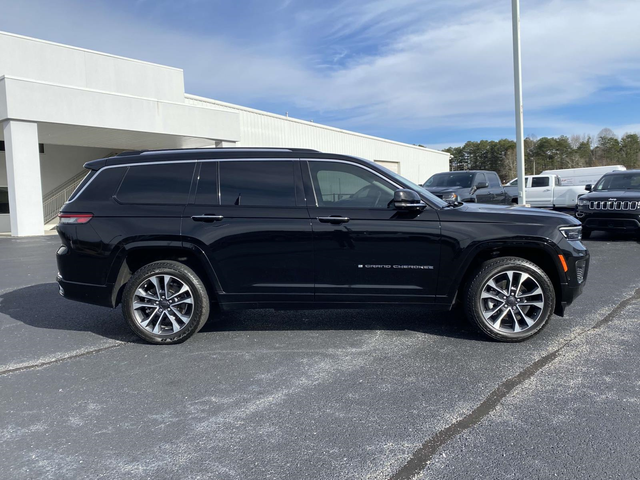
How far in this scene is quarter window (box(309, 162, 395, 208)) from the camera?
472 cm

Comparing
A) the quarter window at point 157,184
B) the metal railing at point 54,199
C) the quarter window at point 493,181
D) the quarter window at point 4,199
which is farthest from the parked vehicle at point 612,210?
the quarter window at point 4,199

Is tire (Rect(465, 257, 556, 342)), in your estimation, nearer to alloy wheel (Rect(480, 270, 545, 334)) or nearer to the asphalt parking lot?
alloy wheel (Rect(480, 270, 545, 334))

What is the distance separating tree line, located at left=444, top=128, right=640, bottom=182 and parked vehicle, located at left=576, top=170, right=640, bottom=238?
67.1 m

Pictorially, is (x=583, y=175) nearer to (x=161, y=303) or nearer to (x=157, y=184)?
(x=157, y=184)

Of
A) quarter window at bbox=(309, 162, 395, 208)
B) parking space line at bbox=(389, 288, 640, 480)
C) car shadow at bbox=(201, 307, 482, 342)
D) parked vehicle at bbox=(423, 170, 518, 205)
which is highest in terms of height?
parked vehicle at bbox=(423, 170, 518, 205)

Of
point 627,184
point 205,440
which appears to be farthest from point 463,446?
point 627,184

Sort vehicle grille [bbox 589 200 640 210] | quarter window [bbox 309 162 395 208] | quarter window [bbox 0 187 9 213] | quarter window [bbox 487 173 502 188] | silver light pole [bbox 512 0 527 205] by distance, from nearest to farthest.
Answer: quarter window [bbox 309 162 395 208], vehicle grille [bbox 589 200 640 210], silver light pole [bbox 512 0 527 205], quarter window [bbox 487 173 502 188], quarter window [bbox 0 187 9 213]

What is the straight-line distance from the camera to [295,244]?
183 inches

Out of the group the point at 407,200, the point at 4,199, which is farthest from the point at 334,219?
the point at 4,199

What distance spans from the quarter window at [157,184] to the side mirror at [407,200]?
2.03 metres

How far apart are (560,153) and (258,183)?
82801mm

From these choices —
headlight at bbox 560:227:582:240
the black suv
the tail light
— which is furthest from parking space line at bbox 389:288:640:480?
the tail light

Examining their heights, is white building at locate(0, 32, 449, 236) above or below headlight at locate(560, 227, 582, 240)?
above

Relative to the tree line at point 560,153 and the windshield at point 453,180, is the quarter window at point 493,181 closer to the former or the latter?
the windshield at point 453,180
